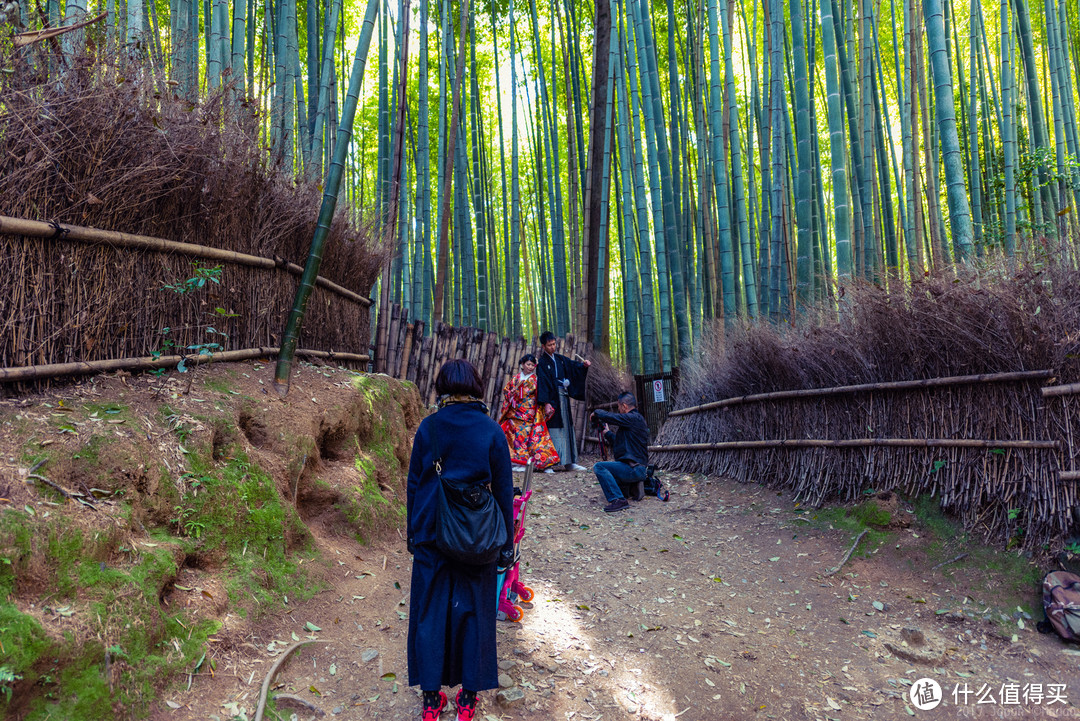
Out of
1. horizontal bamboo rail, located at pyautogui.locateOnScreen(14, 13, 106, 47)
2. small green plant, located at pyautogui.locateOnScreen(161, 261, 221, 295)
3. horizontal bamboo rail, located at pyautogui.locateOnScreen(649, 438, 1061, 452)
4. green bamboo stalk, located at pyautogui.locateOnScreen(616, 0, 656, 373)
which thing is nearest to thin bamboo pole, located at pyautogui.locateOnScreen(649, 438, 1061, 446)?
horizontal bamboo rail, located at pyautogui.locateOnScreen(649, 438, 1061, 452)

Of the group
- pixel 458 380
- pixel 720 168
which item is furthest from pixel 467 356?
pixel 458 380

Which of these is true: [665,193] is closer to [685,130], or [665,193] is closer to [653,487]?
[685,130]

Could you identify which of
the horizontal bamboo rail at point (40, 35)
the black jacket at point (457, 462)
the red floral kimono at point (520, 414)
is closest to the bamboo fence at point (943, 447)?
the red floral kimono at point (520, 414)

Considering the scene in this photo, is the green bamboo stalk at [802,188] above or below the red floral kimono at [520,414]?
above

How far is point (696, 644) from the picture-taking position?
2.87 meters

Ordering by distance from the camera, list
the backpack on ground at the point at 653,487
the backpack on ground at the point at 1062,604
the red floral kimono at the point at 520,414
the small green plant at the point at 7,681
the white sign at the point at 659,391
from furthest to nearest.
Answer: the white sign at the point at 659,391 < the backpack on ground at the point at 653,487 < the red floral kimono at the point at 520,414 < the backpack on ground at the point at 1062,604 < the small green plant at the point at 7,681

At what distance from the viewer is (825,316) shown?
178 inches

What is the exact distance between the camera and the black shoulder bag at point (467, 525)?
1.97 meters

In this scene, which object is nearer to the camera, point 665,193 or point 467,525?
point 467,525

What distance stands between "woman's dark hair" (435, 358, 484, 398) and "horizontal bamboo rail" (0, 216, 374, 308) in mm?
1548

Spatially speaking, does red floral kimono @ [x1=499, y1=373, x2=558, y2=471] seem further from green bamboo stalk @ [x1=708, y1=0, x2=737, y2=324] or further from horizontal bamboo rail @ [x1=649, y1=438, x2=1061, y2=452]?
green bamboo stalk @ [x1=708, y1=0, x2=737, y2=324]

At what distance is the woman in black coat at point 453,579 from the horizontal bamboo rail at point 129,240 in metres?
1.56

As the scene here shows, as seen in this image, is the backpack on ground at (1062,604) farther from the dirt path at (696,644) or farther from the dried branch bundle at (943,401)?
the dried branch bundle at (943,401)

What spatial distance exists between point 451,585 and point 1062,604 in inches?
101
